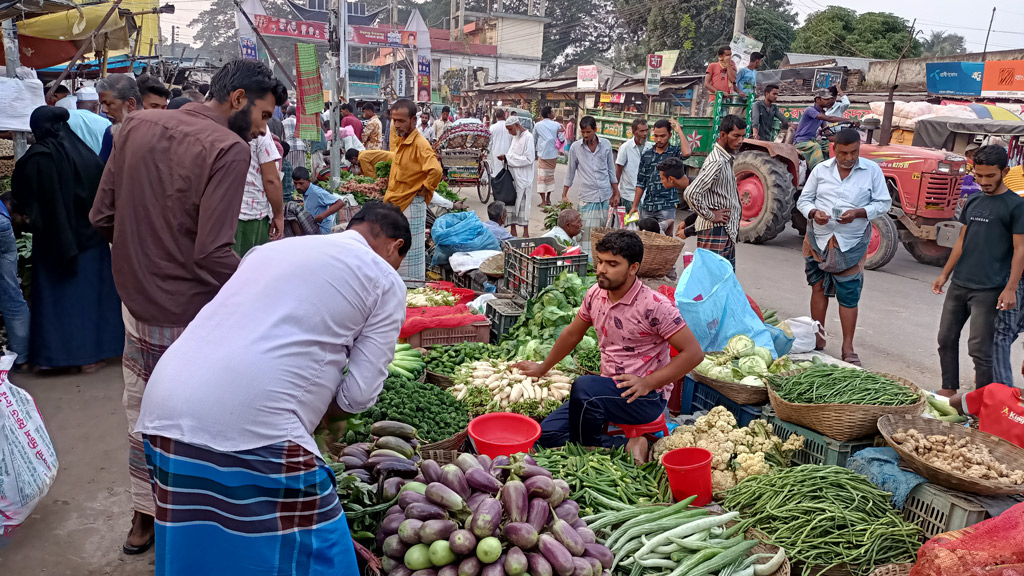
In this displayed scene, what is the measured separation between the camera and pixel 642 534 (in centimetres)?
281

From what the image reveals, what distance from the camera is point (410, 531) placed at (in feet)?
7.51

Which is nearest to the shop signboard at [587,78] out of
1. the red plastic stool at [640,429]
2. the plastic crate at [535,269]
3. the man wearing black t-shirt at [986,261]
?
the plastic crate at [535,269]

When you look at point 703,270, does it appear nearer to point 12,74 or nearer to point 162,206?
point 162,206

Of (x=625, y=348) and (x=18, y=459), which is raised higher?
(x=625, y=348)

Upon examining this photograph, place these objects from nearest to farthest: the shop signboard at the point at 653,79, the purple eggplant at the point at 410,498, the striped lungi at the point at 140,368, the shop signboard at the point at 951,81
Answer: the purple eggplant at the point at 410,498 → the striped lungi at the point at 140,368 → the shop signboard at the point at 951,81 → the shop signboard at the point at 653,79

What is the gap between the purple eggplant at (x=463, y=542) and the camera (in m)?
2.21

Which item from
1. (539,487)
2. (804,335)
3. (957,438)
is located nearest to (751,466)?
(957,438)

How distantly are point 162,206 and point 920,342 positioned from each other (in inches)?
268

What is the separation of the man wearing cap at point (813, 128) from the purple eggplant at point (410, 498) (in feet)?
33.3

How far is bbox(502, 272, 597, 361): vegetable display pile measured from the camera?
16.4ft

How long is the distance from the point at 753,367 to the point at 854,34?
1271 inches

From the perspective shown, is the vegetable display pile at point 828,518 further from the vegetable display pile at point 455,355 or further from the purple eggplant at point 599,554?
the vegetable display pile at point 455,355

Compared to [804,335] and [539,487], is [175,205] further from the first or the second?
[804,335]

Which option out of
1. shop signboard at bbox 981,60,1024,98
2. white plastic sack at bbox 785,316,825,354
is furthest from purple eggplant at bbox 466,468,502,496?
shop signboard at bbox 981,60,1024,98
